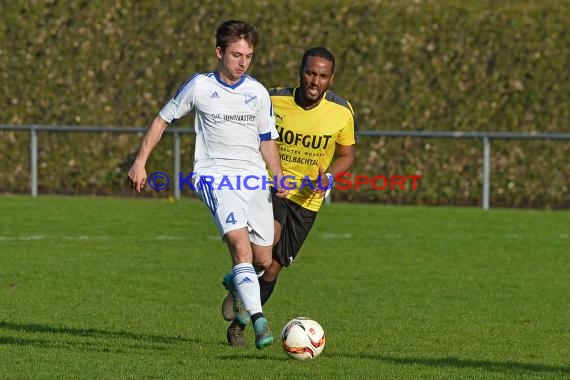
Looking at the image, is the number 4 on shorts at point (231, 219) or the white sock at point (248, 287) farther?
the number 4 on shorts at point (231, 219)

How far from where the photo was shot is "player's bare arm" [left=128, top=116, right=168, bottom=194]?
834 centimetres

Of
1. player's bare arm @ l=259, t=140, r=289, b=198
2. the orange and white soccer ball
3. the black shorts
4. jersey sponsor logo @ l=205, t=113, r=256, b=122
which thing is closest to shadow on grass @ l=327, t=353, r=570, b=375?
the orange and white soccer ball

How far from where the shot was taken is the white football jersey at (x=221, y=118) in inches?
340

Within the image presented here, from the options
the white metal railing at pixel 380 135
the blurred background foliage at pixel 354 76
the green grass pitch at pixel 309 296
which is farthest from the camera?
the blurred background foliage at pixel 354 76

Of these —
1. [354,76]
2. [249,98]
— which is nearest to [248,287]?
[249,98]

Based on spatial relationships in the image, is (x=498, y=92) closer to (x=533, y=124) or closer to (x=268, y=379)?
(x=533, y=124)

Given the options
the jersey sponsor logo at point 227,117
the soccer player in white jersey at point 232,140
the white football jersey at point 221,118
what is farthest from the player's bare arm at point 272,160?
the jersey sponsor logo at point 227,117

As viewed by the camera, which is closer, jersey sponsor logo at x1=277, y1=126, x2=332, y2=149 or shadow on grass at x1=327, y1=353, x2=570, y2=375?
shadow on grass at x1=327, y1=353, x2=570, y2=375

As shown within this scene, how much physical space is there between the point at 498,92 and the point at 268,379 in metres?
17.0

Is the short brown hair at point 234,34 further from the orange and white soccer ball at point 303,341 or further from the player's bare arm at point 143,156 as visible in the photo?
the orange and white soccer ball at point 303,341

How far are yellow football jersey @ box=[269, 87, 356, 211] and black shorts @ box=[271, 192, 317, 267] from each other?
57 millimetres

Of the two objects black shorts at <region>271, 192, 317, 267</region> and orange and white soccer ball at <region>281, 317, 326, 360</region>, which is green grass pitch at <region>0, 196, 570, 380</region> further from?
black shorts at <region>271, 192, 317, 267</region>

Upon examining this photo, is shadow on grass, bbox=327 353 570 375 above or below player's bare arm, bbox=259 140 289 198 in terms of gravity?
below

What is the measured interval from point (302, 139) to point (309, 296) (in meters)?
2.58
